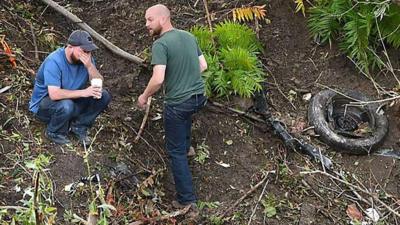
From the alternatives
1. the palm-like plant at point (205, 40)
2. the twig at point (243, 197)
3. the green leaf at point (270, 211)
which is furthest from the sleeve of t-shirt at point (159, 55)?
the palm-like plant at point (205, 40)

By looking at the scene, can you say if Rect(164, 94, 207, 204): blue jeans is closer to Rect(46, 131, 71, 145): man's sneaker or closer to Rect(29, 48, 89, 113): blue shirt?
Rect(29, 48, 89, 113): blue shirt

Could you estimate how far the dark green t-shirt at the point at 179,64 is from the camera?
5.68m

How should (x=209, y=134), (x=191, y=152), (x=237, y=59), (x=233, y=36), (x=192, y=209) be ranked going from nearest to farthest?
(x=192, y=209), (x=191, y=152), (x=209, y=134), (x=237, y=59), (x=233, y=36)

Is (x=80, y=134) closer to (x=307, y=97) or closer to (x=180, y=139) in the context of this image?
(x=180, y=139)

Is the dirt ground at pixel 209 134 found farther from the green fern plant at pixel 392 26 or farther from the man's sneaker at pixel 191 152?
the green fern plant at pixel 392 26

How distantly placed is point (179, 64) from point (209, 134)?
1.66 metres

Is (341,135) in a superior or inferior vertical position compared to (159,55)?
inferior

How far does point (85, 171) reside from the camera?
5961 millimetres

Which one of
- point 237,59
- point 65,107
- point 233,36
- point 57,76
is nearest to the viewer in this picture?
point 57,76

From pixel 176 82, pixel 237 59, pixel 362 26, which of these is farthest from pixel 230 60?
pixel 176 82

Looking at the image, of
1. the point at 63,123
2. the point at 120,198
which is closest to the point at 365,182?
the point at 120,198

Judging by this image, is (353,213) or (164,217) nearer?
(164,217)

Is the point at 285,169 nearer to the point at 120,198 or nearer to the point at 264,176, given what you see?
the point at 264,176

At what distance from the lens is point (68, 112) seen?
6000 millimetres
